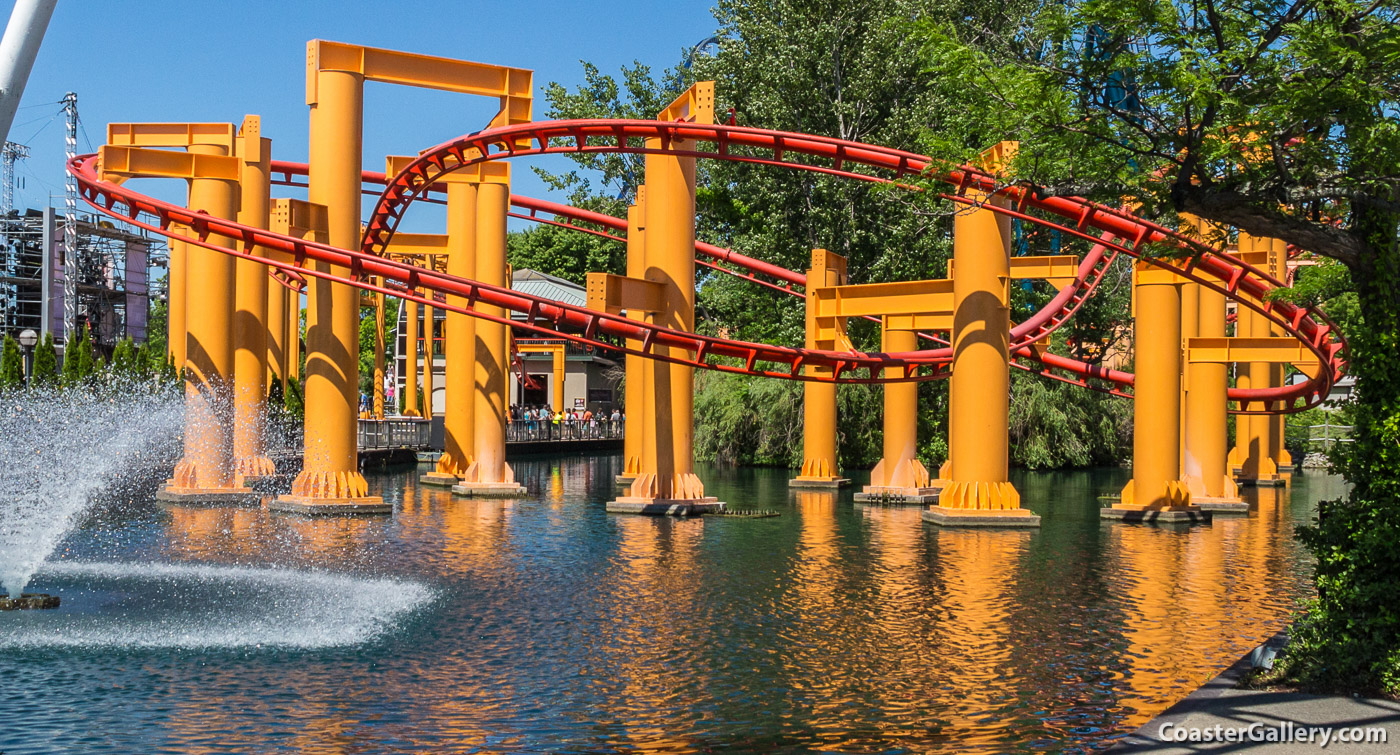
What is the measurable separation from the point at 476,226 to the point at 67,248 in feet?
108

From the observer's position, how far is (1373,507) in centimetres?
827

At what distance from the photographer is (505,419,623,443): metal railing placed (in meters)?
49.5

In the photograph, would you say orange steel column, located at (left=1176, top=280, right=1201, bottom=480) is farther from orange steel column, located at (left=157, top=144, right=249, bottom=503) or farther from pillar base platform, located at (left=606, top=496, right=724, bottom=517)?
orange steel column, located at (left=157, top=144, right=249, bottom=503)

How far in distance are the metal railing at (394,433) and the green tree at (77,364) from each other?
42.5 feet

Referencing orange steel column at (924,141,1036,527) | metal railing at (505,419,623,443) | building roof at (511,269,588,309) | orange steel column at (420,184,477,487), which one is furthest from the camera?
building roof at (511,269,588,309)

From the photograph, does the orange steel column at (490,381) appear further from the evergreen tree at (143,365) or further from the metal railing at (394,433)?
the metal railing at (394,433)

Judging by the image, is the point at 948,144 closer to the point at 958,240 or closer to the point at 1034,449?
the point at 958,240

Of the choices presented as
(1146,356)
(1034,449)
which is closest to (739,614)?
(1146,356)

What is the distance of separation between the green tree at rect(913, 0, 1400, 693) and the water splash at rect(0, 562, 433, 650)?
265 inches

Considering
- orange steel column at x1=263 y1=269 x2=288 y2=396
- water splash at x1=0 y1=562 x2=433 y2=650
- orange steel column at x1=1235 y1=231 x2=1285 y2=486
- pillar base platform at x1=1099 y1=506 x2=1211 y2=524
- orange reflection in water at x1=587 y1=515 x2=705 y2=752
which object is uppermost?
orange steel column at x1=263 y1=269 x2=288 y2=396

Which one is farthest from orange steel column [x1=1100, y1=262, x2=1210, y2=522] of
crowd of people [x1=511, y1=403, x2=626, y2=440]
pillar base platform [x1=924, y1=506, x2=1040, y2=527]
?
crowd of people [x1=511, y1=403, x2=626, y2=440]

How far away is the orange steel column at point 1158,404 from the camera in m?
23.2

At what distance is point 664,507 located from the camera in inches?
891

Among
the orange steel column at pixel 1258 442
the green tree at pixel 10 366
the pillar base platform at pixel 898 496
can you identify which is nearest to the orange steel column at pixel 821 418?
the pillar base platform at pixel 898 496
